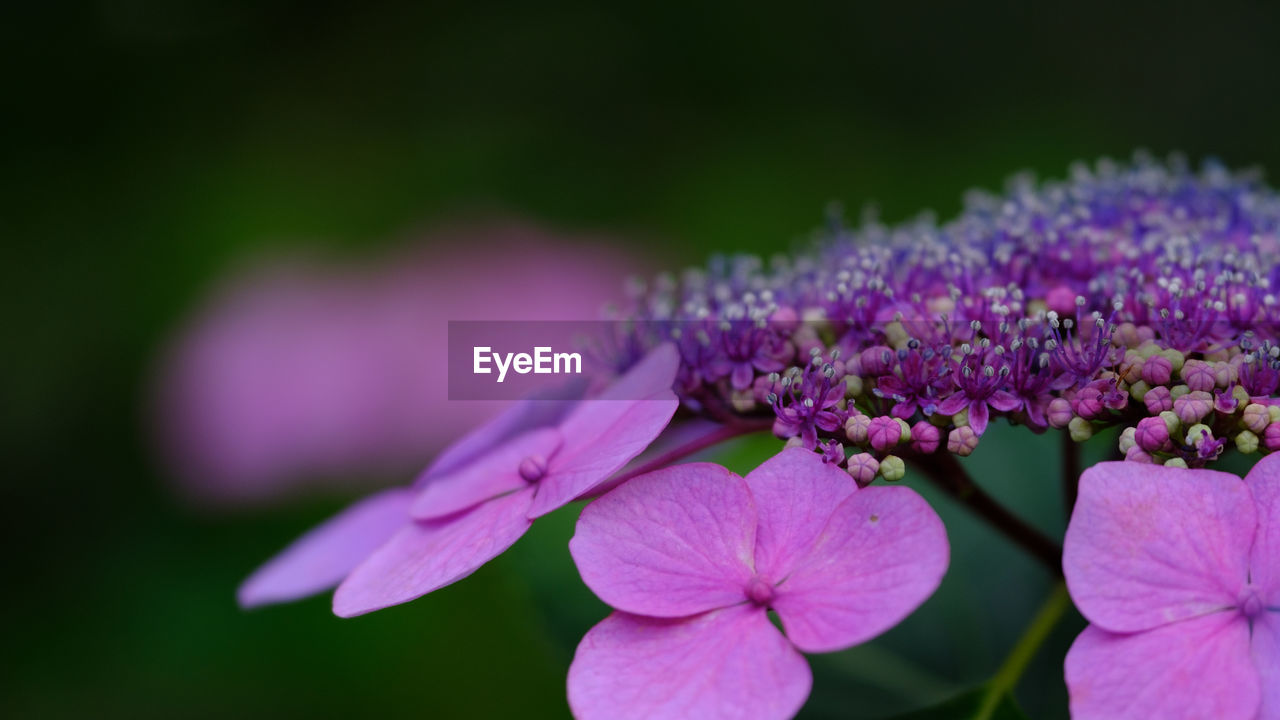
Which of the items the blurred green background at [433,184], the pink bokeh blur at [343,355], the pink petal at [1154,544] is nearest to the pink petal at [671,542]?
the pink petal at [1154,544]

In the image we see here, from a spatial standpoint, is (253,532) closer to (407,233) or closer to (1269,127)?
(407,233)

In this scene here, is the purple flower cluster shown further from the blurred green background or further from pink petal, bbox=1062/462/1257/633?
the blurred green background

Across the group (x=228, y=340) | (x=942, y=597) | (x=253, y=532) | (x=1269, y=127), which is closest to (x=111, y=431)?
(x=228, y=340)

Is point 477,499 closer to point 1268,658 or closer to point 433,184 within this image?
point 1268,658

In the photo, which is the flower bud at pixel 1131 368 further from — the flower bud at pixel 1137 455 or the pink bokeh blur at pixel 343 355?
the pink bokeh blur at pixel 343 355

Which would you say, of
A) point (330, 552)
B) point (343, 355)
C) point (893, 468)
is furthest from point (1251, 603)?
point (343, 355)
